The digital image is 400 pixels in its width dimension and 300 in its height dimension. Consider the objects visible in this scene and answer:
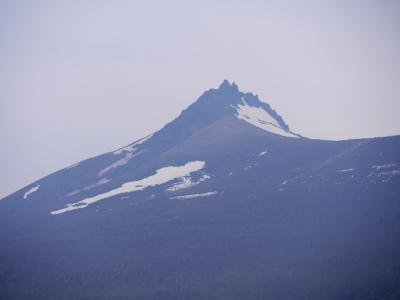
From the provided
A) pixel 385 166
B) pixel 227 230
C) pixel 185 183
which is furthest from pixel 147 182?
pixel 385 166

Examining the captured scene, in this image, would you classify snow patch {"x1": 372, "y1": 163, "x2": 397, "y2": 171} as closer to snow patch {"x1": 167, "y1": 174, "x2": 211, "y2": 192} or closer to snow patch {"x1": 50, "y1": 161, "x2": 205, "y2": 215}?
snow patch {"x1": 167, "y1": 174, "x2": 211, "y2": 192}

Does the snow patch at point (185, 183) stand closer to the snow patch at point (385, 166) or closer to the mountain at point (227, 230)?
the mountain at point (227, 230)

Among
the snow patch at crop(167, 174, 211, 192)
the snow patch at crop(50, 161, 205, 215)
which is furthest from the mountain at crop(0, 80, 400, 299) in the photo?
the snow patch at crop(50, 161, 205, 215)

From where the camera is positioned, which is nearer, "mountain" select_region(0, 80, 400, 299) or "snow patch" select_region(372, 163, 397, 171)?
"mountain" select_region(0, 80, 400, 299)

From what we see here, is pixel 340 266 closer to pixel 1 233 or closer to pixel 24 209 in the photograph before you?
pixel 1 233

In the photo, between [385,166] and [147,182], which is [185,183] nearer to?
[147,182]

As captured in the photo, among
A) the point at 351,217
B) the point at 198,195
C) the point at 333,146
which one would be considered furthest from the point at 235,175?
the point at 351,217

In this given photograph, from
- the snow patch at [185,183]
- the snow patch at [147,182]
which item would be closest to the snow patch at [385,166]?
the snow patch at [185,183]
